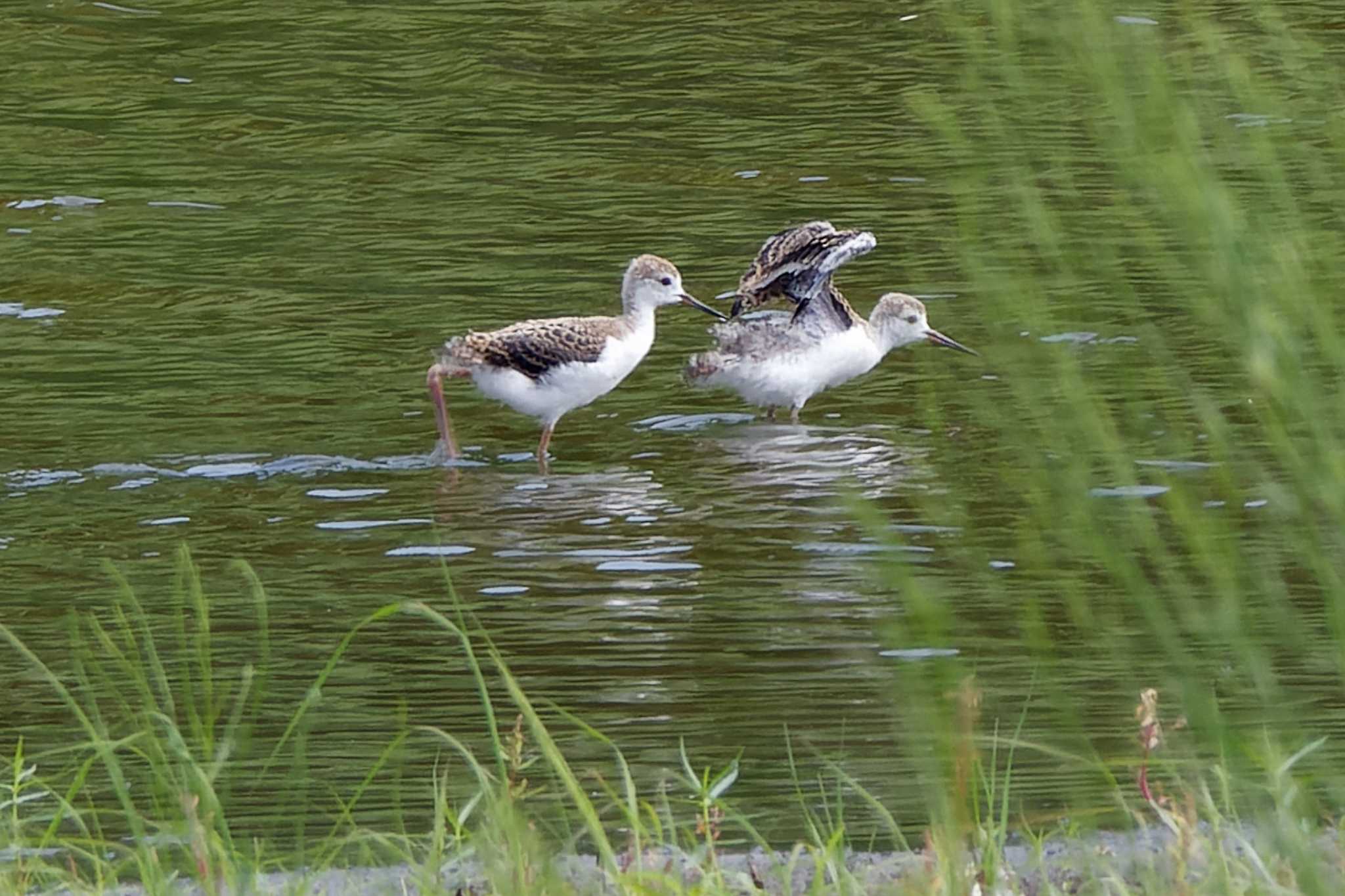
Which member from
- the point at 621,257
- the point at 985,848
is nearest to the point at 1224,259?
the point at 985,848

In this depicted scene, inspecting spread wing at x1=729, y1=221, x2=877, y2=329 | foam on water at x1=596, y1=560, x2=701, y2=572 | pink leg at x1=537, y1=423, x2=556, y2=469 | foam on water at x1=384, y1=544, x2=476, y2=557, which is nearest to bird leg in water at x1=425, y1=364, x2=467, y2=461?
pink leg at x1=537, y1=423, x2=556, y2=469

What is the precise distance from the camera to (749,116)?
15070 mm

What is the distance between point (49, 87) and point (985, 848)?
1255 centimetres

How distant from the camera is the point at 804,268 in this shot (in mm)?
10562

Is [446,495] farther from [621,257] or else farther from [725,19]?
[725,19]

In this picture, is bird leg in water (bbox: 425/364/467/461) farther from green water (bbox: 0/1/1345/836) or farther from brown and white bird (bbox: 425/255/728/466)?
green water (bbox: 0/1/1345/836)

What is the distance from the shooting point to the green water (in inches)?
269

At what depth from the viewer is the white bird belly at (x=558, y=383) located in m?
10.0

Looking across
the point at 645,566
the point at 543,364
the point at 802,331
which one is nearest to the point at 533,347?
the point at 543,364

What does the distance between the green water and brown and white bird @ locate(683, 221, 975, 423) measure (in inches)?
8.3

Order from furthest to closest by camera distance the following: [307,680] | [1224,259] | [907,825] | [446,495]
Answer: [446,495]
[307,680]
[907,825]
[1224,259]

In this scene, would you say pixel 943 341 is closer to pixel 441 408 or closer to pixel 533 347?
pixel 533 347

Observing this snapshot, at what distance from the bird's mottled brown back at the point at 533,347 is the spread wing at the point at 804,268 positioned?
2.52ft

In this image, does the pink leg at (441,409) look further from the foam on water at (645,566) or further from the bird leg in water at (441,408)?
the foam on water at (645,566)
